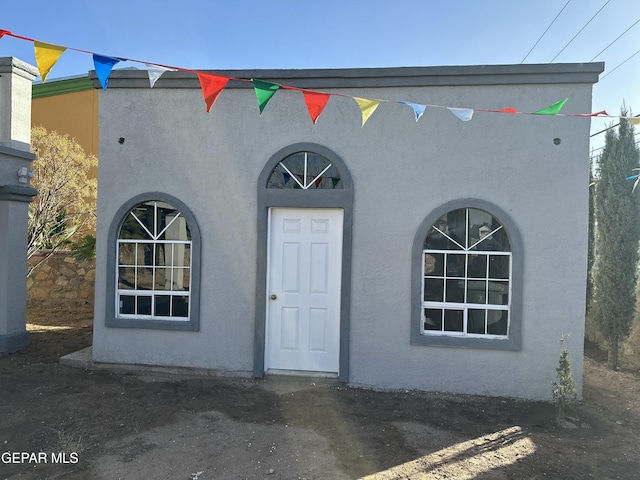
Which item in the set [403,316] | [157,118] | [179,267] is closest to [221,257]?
[179,267]

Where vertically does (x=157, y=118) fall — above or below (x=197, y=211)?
above

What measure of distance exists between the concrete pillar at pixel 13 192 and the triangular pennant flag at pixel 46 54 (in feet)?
9.53

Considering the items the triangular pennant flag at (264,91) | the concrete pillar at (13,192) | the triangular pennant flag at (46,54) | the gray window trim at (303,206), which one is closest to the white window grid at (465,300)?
the gray window trim at (303,206)

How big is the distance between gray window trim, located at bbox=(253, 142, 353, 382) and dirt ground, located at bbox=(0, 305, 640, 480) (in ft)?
1.36

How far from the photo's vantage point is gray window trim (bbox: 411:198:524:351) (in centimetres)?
487

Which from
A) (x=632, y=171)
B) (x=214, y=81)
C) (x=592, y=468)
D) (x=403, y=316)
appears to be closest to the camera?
(x=592, y=468)

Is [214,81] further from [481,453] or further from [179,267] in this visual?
[481,453]

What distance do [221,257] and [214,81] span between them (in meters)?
2.01

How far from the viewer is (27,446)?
3666 mm

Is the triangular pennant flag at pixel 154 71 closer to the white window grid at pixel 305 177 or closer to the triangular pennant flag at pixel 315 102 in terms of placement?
the triangular pennant flag at pixel 315 102

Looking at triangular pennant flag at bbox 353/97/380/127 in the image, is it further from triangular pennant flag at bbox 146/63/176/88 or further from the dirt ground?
the dirt ground

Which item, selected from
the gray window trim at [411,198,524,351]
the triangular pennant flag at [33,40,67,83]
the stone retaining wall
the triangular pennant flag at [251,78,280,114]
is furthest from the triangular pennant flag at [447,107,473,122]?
the stone retaining wall

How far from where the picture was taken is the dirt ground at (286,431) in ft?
11.1

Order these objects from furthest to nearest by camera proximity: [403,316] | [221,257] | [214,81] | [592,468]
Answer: [221,257] → [403,316] → [214,81] → [592,468]
